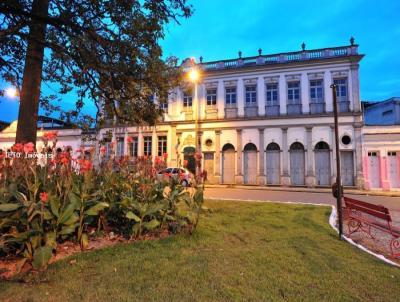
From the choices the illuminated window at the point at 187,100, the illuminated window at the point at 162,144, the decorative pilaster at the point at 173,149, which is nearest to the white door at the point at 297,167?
the decorative pilaster at the point at 173,149

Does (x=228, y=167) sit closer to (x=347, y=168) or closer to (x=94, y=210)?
(x=347, y=168)

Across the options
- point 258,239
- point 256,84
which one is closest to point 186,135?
point 256,84

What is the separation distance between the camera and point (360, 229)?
7.32 m

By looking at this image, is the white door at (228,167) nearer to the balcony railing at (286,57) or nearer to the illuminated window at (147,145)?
the illuminated window at (147,145)

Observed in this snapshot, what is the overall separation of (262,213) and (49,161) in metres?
5.91

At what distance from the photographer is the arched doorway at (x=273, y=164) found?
963 inches

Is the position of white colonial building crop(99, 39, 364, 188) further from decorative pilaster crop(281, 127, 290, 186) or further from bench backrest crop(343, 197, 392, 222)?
bench backrest crop(343, 197, 392, 222)

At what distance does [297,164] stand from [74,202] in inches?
884

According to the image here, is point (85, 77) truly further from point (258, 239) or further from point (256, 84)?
point (256, 84)

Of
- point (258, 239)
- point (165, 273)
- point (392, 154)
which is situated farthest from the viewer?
point (392, 154)

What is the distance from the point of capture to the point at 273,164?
24.7 meters

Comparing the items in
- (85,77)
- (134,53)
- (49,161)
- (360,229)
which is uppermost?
(134,53)

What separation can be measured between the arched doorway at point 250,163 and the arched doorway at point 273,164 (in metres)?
1.16

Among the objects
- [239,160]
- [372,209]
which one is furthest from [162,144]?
[372,209]
